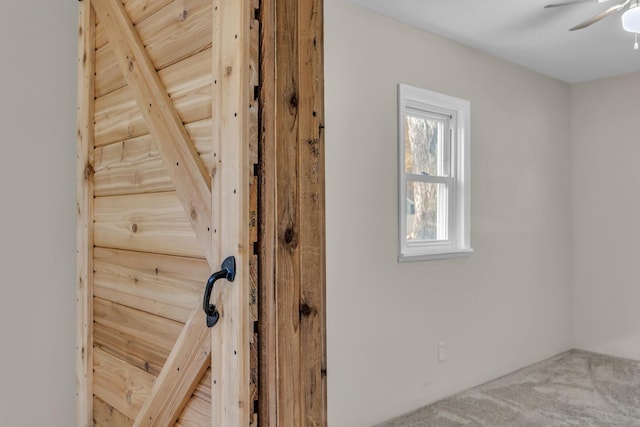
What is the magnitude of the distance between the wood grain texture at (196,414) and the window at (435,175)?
6.68ft

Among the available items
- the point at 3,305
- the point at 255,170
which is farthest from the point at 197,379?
the point at 3,305

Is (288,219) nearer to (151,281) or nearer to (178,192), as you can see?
(178,192)

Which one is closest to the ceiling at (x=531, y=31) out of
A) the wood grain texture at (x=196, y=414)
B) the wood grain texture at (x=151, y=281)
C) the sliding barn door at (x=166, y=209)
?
the sliding barn door at (x=166, y=209)

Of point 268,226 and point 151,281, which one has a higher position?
point 268,226

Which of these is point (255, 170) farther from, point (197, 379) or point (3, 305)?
point (3, 305)

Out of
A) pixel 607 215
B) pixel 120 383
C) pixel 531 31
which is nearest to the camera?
pixel 120 383

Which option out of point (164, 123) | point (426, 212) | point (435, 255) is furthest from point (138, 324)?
point (426, 212)

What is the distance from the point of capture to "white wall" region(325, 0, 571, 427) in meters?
2.81

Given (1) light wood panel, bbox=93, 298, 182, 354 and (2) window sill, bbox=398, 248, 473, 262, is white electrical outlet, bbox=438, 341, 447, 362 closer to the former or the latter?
(2) window sill, bbox=398, 248, 473, 262

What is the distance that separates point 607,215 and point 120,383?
419cm

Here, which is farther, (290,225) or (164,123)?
(164,123)

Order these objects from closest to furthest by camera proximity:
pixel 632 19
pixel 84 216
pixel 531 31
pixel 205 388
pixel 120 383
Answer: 1. pixel 205 388
2. pixel 120 383
3. pixel 84 216
4. pixel 632 19
5. pixel 531 31

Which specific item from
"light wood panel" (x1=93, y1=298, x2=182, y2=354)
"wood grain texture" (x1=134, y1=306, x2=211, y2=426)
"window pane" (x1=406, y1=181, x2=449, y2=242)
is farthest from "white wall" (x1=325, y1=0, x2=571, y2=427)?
"wood grain texture" (x1=134, y1=306, x2=211, y2=426)

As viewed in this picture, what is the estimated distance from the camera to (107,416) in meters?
1.74
